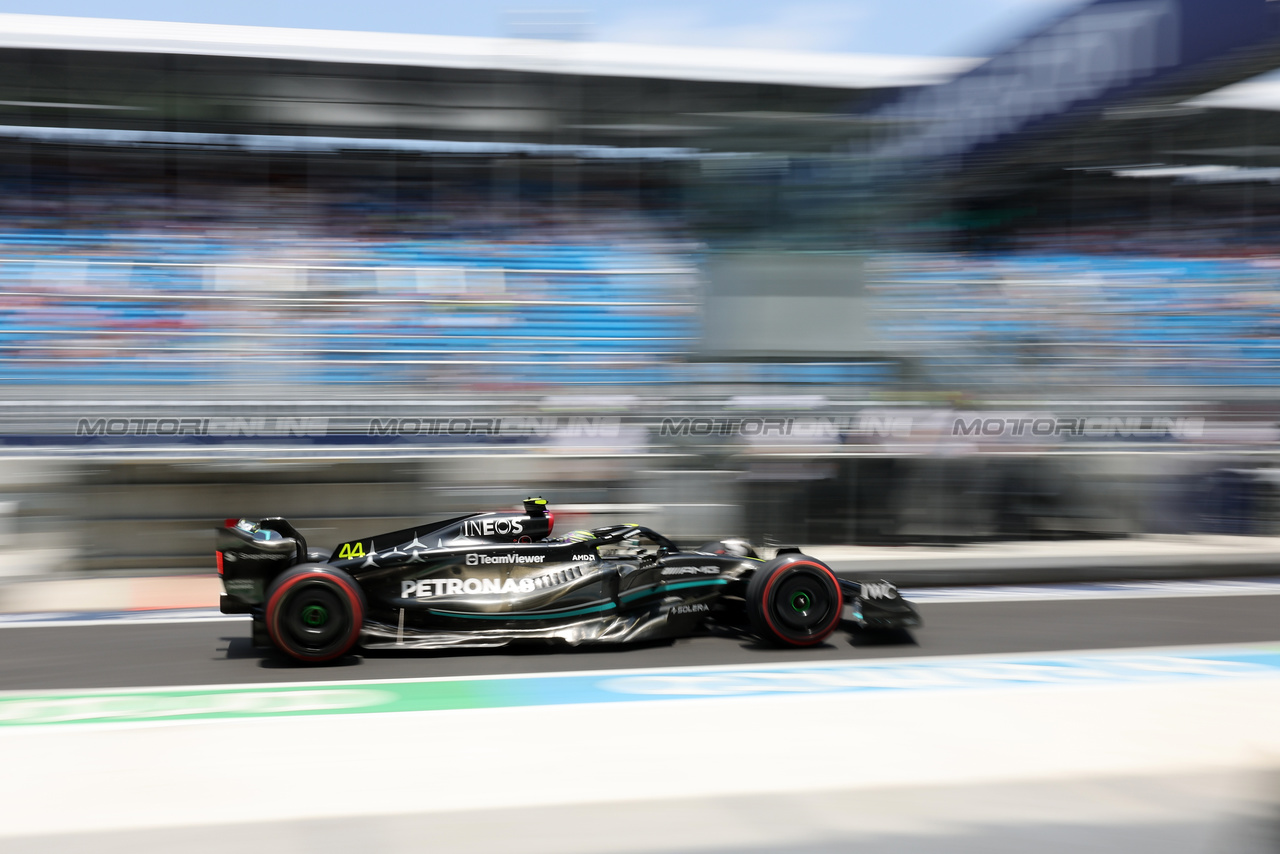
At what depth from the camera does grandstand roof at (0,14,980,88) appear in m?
8.48

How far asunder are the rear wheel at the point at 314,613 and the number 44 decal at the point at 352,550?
298mm

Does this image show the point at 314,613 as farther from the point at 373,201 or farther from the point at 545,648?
the point at 373,201

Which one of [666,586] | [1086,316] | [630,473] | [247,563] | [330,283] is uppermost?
[330,283]

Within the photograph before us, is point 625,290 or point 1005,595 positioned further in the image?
point 625,290

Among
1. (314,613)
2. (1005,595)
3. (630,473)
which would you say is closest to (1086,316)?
(1005,595)

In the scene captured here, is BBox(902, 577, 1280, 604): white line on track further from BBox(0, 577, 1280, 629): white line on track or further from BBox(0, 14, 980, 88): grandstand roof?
BBox(0, 14, 980, 88): grandstand roof

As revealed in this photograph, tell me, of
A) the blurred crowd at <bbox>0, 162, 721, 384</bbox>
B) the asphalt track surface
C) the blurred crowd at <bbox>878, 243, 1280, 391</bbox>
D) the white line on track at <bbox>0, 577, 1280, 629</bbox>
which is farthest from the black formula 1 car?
the blurred crowd at <bbox>878, 243, 1280, 391</bbox>

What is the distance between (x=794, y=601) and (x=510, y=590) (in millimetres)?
1304

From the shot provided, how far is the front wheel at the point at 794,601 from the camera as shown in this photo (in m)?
4.58

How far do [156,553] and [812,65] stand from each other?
A: 6580mm

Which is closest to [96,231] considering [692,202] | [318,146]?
[318,146]

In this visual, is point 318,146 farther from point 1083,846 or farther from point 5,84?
point 1083,846

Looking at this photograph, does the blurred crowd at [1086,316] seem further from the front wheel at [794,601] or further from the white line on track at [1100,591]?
the front wheel at [794,601]

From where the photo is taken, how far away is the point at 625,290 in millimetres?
9789
